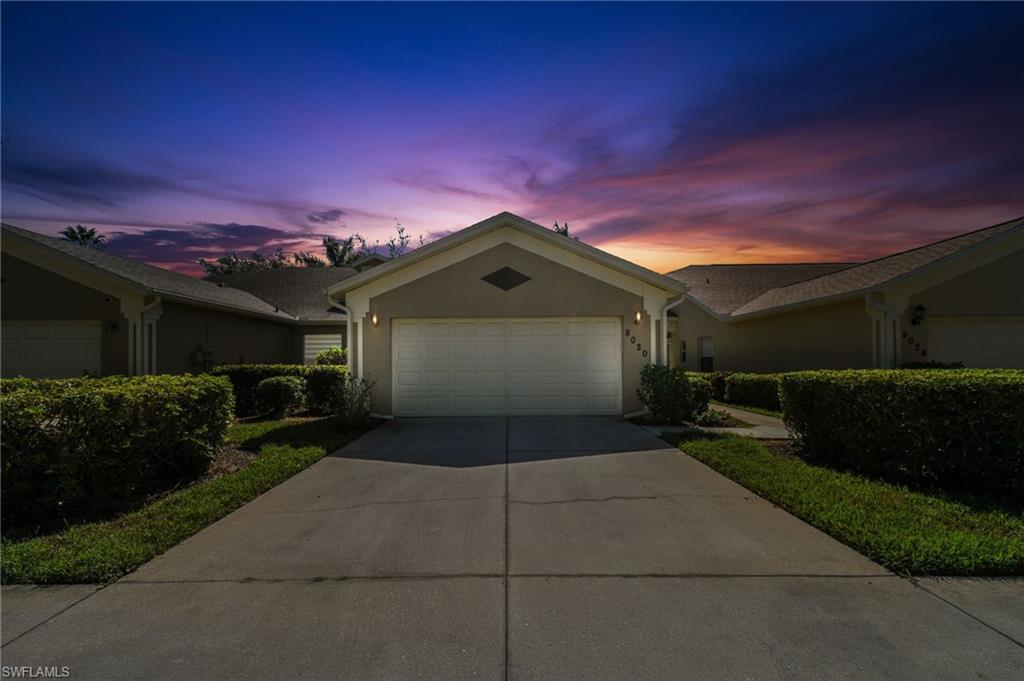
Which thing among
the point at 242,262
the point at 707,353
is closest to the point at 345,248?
the point at 242,262

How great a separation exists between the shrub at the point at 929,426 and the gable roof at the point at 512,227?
5010 mm

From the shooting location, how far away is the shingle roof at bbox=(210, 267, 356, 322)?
18.6m

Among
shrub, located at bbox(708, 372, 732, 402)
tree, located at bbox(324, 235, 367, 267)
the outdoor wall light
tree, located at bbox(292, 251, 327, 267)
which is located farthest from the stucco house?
tree, located at bbox(292, 251, 327, 267)

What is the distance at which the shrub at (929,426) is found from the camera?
536 centimetres

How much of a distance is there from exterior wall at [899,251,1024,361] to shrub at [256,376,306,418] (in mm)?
14599

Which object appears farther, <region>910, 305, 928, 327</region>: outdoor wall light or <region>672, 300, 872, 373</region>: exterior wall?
<region>672, 300, 872, 373</region>: exterior wall

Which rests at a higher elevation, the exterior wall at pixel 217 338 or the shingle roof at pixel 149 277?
the shingle roof at pixel 149 277

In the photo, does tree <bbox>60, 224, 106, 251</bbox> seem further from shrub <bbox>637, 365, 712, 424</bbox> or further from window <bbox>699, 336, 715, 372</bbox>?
shrub <bbox>637, 365, 712, 424</bbox>

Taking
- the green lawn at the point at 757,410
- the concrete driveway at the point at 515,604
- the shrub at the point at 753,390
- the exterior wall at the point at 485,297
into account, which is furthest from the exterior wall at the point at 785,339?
the concrete driveway at the point at 515,604

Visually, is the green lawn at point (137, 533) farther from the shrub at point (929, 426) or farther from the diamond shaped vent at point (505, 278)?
the shrub at point (929, 426)

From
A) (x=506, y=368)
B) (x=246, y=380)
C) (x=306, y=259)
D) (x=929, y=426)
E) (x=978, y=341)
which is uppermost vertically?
(x=306, y=259)

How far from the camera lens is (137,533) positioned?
4461mm

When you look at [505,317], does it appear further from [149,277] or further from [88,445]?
[149,277]

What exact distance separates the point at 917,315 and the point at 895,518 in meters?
9.10
